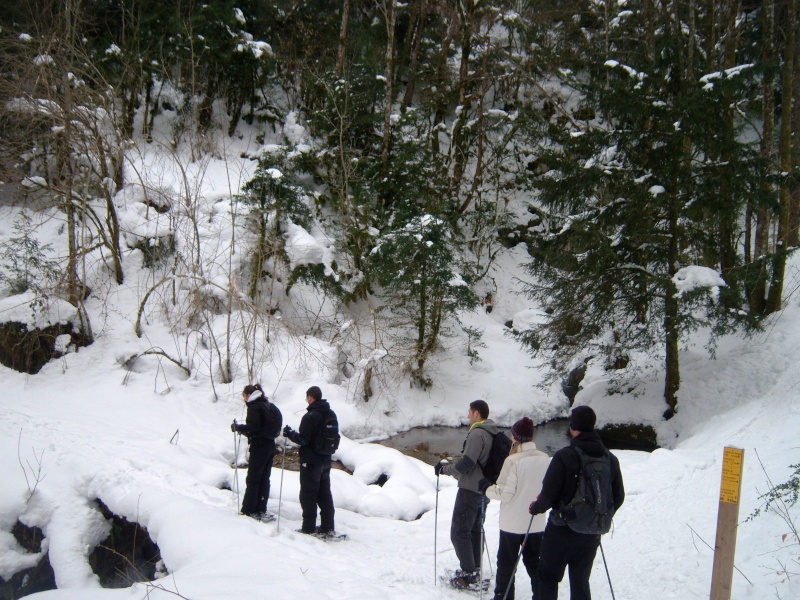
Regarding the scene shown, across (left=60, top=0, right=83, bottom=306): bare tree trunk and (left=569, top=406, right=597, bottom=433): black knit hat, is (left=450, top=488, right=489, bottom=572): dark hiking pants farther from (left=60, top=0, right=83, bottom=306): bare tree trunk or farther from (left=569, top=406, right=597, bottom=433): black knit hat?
(left=60, top=0, right=83, bottom=306): bare tree trunk

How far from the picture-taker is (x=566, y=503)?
383 centimetres

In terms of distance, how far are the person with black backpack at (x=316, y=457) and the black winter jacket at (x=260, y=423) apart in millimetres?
283

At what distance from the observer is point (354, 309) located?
18.5m

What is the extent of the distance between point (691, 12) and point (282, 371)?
1250 cm

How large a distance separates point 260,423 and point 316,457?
0.80m


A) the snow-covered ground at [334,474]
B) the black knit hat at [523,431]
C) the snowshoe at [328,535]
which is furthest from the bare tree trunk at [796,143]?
the snowshoe at [328,535]

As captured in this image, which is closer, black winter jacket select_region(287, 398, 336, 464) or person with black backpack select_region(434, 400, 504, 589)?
person with black backpack select_region(434, 400, 504, 589)

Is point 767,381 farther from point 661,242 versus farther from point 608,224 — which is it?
point 608,224

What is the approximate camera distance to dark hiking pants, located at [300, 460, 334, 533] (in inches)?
244

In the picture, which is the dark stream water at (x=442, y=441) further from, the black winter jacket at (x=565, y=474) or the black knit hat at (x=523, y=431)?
the black winter jacket at (x=565, y=474)

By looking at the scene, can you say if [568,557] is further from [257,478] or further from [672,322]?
[672,322]

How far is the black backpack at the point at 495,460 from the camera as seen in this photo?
4781mm

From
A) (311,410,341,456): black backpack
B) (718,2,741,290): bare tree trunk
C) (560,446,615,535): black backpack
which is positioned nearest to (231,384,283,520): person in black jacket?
(311,410,341,456): black backpack

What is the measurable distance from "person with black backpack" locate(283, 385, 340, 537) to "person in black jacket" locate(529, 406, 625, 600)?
2.80 m
